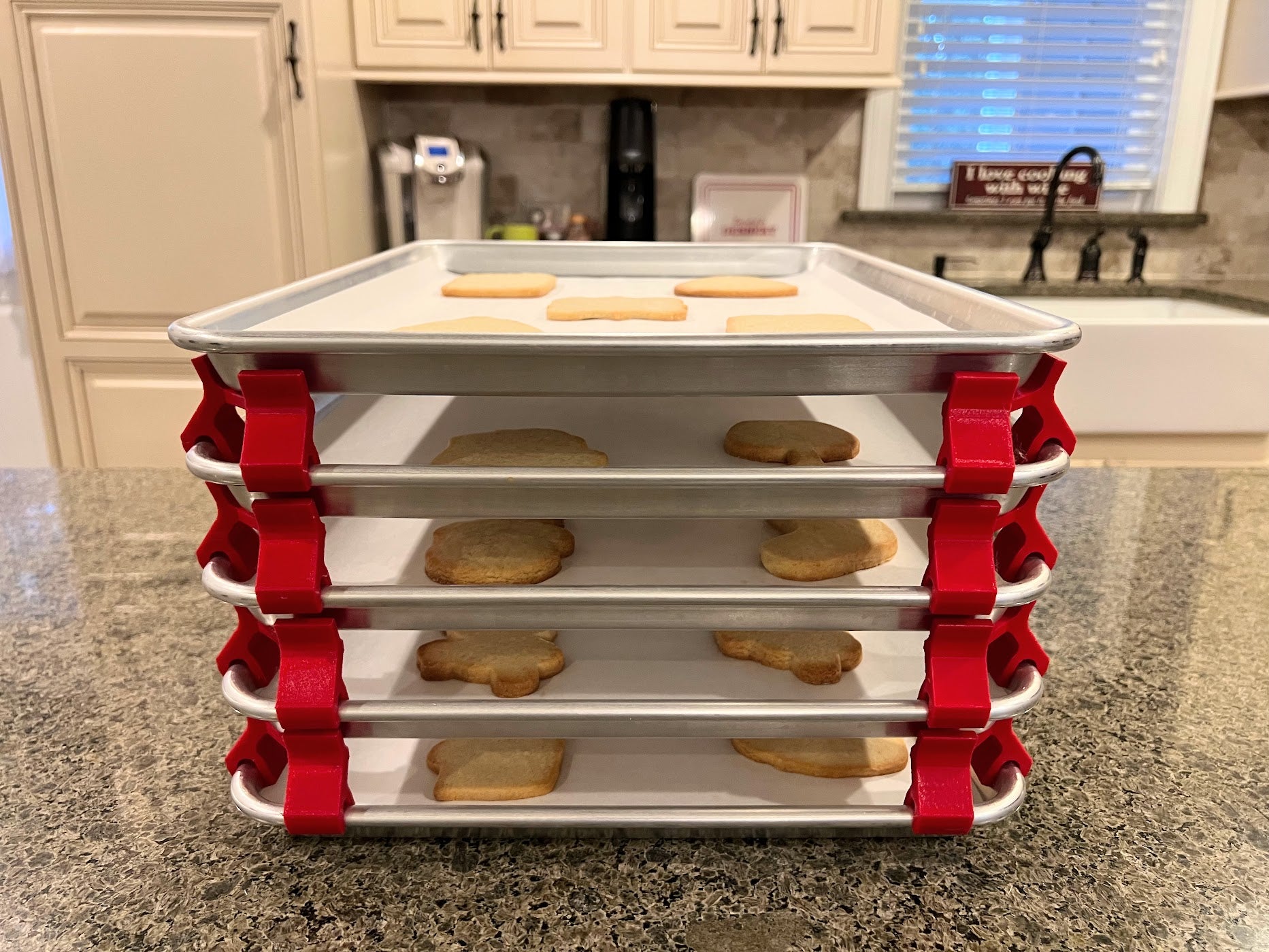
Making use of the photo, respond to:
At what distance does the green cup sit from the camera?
2.20 metres

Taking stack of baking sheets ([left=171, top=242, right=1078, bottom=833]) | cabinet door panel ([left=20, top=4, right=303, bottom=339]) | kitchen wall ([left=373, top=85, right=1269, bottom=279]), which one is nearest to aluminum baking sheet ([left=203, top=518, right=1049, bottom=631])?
stack of baking sheets ([left=171, top=242, right=1078, bottom=833])

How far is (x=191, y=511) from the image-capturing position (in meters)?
0.88

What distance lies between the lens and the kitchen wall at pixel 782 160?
2.34 meters

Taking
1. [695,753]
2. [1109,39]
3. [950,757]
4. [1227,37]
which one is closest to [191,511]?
[695,753]

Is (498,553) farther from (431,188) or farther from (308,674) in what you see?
(431,188)

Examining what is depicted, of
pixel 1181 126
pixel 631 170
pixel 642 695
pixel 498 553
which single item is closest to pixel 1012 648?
pixel 642 695

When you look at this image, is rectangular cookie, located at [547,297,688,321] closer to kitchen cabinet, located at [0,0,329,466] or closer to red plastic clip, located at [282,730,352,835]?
red plastic clip, located at [282,730,352,835]

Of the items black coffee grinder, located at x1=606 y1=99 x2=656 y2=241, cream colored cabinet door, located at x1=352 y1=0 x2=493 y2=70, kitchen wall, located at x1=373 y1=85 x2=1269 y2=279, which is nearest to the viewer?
cream colored cabinet door, located at x1=352 y1=0 x2=493 y2=70

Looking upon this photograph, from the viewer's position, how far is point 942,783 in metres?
0.40

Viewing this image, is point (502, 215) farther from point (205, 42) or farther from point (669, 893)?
point (669, 893)

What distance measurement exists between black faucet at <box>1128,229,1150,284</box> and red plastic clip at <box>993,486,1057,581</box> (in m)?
2.31

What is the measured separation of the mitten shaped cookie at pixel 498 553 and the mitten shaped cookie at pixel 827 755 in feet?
0.51

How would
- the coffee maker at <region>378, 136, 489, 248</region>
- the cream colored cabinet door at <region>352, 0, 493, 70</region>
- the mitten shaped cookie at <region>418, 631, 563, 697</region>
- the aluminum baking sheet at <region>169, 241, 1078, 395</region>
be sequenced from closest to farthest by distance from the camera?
the aluminum baking sheet at <region>169, 241, 1078, 395</region> < the mitten shaped cookie at <region>418, 631, 563, 697</region> < the cream colored cabinet door at <region>352, 0, 493, 70</region> < the coffee maker at <region>378, 136, 489, 248</region>

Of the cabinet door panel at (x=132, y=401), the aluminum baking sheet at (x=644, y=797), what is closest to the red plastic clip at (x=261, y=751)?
the aluminum baking sheet at (x=644, y=797)
